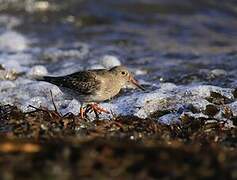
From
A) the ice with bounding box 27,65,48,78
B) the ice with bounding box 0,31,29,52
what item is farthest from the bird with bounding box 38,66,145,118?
the ice with bounding box 0,31,29,52

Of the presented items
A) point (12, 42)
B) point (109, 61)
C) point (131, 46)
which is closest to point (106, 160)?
point (109, 61)

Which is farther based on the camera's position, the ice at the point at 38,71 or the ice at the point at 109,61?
the ice at the point at 109,61

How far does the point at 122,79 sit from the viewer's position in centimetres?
643

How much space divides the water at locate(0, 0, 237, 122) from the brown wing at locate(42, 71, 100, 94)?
24cm

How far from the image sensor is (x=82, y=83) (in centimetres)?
608

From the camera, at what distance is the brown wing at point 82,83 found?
605 centimetres

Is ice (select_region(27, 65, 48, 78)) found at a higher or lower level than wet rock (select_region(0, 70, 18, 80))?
lower

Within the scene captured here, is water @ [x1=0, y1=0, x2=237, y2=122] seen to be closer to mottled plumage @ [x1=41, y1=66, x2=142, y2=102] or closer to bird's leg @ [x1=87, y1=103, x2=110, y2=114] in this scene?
mottled plumage @ [x1=41, y1=66, x2=142, y2=102]

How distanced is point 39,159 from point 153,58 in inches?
245

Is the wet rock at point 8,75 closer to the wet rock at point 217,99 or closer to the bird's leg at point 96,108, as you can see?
the bird's leg at point 96,108

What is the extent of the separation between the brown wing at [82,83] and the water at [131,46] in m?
0.24

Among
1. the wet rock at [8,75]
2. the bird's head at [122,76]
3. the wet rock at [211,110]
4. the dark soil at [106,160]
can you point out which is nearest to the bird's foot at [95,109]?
the bird's head at [122,76]

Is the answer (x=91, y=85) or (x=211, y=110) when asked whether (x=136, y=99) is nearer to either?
(x=91, y=85)

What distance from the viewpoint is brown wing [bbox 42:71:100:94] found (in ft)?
19.9
